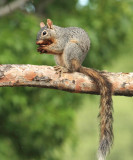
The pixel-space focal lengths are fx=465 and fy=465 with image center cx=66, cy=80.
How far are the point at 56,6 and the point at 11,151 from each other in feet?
7.24

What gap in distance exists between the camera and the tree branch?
362 centimetres

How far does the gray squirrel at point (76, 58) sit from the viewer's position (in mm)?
3686

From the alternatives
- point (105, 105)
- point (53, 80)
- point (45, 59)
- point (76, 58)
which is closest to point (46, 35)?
point (76, 58)

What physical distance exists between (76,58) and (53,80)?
1.72 feet

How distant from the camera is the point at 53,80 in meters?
3.66

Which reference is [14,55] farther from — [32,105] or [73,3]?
[73,3]

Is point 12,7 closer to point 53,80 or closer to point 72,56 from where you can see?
point 72,56

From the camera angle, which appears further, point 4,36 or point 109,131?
point 4,36

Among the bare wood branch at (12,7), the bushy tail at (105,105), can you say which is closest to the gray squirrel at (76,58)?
the bushy tail at (105,105)

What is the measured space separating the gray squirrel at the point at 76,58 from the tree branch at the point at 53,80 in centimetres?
6

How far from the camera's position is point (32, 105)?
635 centimetres

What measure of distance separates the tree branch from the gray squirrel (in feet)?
0.19

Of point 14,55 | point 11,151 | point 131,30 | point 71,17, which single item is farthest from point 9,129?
point 131,30

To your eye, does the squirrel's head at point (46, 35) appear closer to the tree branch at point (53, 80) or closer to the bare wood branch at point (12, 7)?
the tree branch at point (53, 80)
